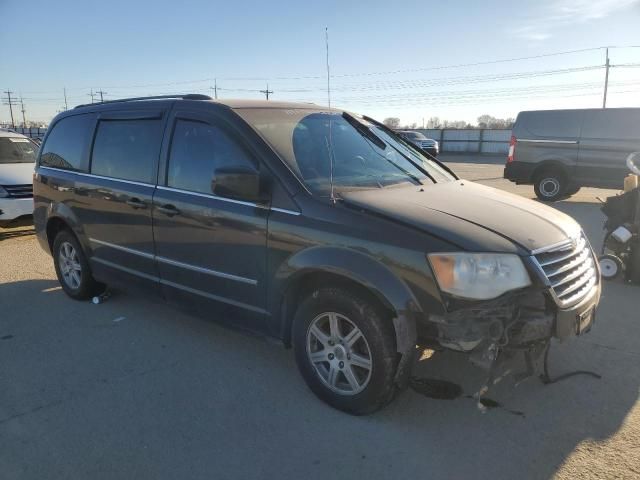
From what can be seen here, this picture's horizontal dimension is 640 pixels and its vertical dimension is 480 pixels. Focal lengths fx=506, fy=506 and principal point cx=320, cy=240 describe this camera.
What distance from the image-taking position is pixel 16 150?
9672mm

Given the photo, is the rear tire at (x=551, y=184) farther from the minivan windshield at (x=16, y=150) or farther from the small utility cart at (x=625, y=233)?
the minivan windshield at (x=16, y=150)

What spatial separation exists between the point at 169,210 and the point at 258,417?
5.57 ft

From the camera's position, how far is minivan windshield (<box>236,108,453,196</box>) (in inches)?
135

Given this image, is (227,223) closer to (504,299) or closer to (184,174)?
(184,174)

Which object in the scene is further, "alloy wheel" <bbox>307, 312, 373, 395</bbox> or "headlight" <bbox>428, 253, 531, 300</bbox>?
"alloy wheel" <bbox>307, 312, 373, 395</bbox>

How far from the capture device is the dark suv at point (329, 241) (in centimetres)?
276

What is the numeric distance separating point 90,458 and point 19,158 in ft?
28.0

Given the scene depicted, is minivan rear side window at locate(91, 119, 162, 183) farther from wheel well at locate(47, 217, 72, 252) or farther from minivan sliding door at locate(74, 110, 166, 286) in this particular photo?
wheel well at locate(47, 217, 72, 252)

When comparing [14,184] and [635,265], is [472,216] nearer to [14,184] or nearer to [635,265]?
[635,265]

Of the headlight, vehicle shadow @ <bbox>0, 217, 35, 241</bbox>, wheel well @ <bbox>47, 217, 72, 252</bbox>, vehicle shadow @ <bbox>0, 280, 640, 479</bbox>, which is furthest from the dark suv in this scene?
vehicle shadow @ <bbox>0, 217, 35, 241</bbox>

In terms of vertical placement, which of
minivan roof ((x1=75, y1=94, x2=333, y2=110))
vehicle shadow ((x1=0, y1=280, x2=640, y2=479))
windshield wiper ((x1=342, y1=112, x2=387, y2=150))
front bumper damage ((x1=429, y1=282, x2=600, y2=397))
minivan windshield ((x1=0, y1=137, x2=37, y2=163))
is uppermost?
minivan roof ((x1=75, y1=94, x2=333, y2=110))

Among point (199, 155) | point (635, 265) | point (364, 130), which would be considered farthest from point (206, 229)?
point (635, 265)

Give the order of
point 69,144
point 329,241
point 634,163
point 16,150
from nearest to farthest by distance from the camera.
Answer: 1. point 329,241
2. point 69,144
3. point 634,163
4. point 16,150

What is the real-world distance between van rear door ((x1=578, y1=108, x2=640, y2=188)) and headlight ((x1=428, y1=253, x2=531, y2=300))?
10.1 metres
